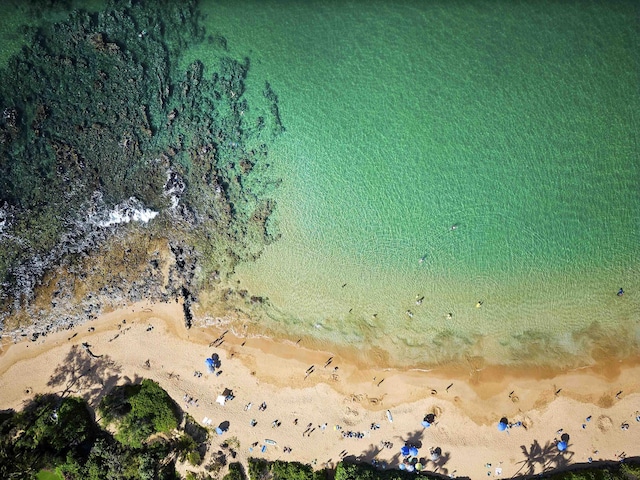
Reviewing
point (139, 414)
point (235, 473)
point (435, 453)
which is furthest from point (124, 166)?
point (435, 453)

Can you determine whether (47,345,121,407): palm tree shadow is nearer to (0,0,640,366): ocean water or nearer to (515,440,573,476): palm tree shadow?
(0,0,640,366): ocean water

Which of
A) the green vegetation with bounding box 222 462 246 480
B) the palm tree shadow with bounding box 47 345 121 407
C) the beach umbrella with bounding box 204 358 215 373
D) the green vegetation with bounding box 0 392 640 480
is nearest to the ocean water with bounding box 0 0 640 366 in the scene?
the beach umbrella with bounding box 204 358 215 373

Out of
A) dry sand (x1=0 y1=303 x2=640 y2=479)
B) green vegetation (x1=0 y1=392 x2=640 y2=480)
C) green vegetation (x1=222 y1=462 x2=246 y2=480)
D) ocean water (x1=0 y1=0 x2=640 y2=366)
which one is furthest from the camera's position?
ocean water (x1=0 y1=0 x2=640 y2=366)

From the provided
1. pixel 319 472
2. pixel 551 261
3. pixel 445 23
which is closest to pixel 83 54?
pixel 445 23

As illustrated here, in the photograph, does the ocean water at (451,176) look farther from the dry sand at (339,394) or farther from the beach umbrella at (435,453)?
the beach umbrella at (435,453)

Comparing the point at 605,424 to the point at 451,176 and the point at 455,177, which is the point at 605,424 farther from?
the point at 451,176
